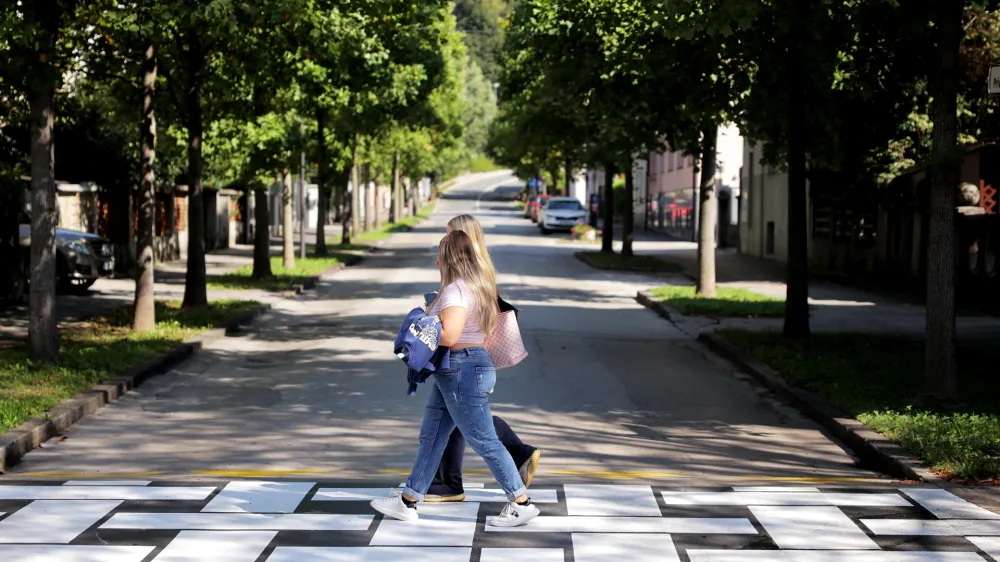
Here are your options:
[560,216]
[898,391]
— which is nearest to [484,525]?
[898,391]

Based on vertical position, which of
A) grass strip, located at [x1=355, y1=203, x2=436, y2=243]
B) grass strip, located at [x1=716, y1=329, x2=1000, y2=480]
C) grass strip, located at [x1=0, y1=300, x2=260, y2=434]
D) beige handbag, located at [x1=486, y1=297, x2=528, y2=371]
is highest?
beige handbag, located at [x1=486, y1=297, x2=528, y2=371]

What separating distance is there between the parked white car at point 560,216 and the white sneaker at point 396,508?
53229mm

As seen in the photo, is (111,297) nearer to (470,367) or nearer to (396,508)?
(396,508)

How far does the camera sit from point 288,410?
11844 mm

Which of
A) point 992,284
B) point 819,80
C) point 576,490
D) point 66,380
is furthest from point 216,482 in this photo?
point 992,284

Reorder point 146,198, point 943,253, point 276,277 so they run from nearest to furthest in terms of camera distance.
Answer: point 943,253 → point 146,198 → point 276,277

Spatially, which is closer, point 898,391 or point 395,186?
point 898,391

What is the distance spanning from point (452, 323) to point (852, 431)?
4557 millimetres

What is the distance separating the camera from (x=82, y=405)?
11305 millimetres

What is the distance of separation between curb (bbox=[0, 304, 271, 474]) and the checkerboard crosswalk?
137cm

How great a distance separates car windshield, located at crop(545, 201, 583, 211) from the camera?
6172cm

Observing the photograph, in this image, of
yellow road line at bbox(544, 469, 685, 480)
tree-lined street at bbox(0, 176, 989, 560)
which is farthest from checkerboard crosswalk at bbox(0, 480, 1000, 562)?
yellow road line at bbox(544, 469, 685, 480)

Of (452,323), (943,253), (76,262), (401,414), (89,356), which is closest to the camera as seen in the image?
(452,323)

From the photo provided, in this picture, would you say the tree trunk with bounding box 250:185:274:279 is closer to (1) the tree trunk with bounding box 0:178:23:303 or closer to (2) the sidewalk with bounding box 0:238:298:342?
(2) the sidewalk with bounding box 0:238:298:342
